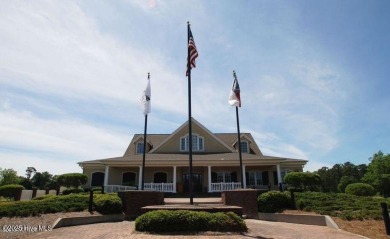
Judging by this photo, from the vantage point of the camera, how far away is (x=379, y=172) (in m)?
60.3

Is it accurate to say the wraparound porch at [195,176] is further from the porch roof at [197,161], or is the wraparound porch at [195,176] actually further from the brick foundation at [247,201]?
the brick foundation at [247,201]

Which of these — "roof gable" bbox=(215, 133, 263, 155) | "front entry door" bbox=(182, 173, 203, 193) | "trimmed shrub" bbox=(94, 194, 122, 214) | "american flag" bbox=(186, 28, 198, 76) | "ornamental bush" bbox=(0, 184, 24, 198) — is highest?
"american flag" bbox=(186, 28, 198, 76)

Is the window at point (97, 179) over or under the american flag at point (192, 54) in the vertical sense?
under

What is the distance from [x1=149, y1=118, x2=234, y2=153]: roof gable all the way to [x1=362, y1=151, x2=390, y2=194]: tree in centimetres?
4434

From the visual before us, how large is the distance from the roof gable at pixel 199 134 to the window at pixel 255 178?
3.24m

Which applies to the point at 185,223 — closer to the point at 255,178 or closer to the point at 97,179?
the point at 255,178

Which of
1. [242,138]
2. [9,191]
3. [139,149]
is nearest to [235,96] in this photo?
[242,138]

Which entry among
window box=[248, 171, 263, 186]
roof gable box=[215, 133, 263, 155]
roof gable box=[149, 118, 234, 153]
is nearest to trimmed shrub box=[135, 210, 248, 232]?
roof gable box=[149, 118, 234, 153]

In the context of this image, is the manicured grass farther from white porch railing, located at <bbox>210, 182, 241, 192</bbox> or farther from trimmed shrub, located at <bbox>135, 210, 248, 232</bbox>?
white porch railing, located at <bbox>210, 182, 241, 192</bbox>

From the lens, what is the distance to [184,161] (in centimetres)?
2353

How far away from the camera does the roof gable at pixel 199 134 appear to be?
1088 inches

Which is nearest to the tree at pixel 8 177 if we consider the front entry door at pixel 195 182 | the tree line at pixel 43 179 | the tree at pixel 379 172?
the tree line at pixel 43 179

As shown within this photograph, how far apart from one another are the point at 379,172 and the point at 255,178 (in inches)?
1902

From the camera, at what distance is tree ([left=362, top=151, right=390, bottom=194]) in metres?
55.6
